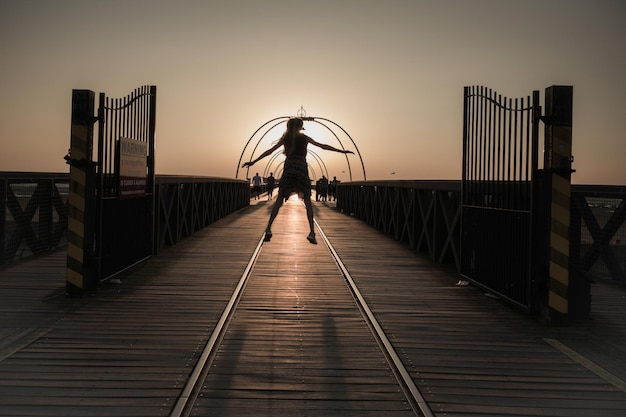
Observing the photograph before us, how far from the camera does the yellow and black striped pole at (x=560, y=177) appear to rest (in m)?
5.43

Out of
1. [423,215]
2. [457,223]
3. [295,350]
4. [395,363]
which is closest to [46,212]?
[423,215]

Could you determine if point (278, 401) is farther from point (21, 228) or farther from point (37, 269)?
point (21, 228)

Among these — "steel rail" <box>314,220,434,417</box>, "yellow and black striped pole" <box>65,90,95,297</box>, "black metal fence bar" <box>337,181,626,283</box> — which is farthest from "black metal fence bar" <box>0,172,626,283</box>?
"yellow and black striped pole" <box>65,90,95,297</box>

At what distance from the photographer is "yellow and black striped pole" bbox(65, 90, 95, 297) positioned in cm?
623

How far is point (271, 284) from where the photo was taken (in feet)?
23.2

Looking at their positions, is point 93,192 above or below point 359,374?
above

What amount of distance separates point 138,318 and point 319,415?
256cm

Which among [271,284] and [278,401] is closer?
[278,401]

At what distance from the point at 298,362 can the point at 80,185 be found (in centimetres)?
330

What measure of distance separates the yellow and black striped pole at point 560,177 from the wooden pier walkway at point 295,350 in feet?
1.63

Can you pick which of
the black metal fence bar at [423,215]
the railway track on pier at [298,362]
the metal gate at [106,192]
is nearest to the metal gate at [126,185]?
the metal gate at [106,192]

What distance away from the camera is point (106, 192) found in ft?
22.8

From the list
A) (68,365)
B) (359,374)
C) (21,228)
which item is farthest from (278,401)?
(21,228)

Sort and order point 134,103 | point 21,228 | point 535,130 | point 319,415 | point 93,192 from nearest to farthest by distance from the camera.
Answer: point 319,415, point 535,130, point 93,192, point 134,103, point 21,228
